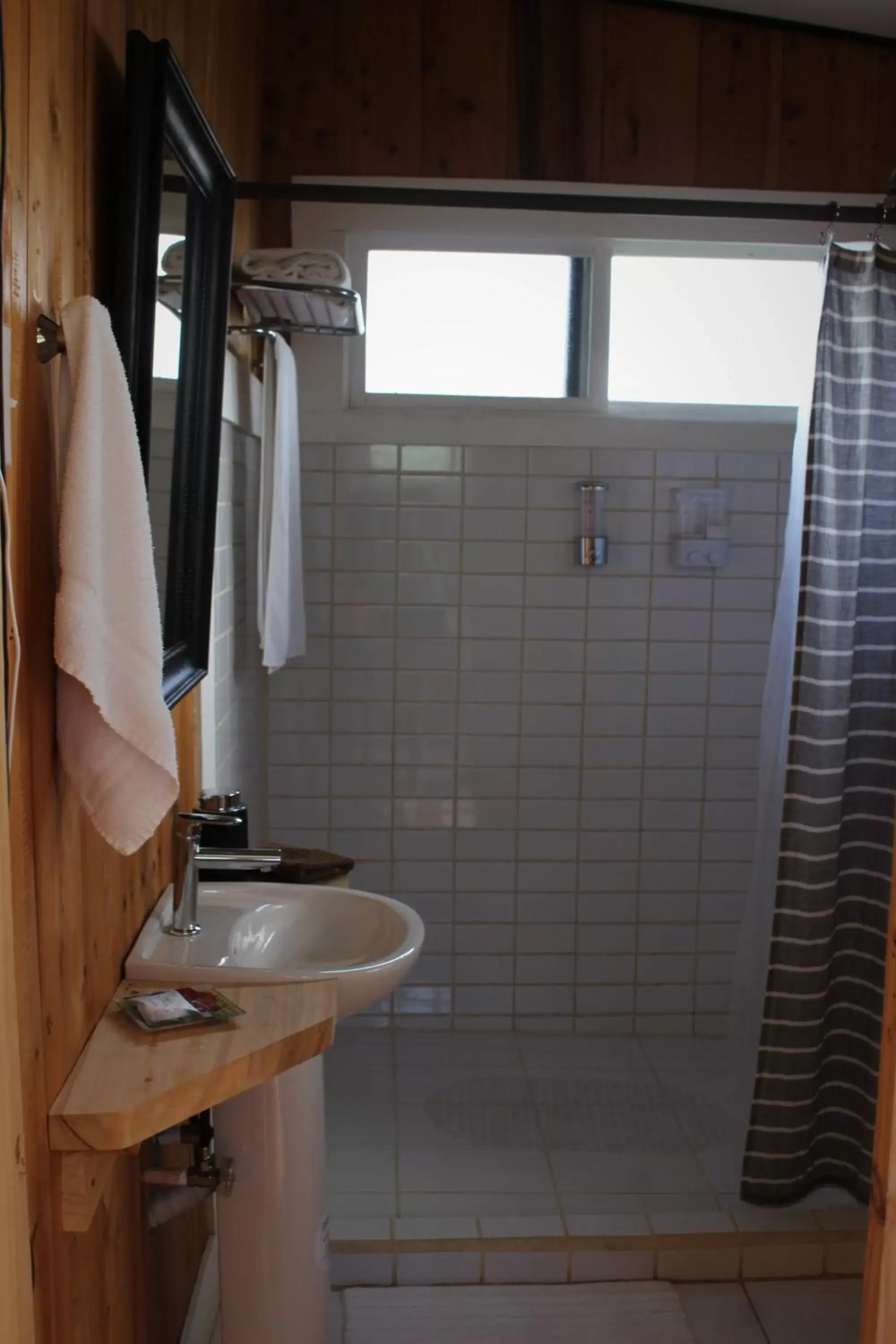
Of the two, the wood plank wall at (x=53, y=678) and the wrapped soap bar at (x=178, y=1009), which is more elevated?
the wood plank wall at (x=53, y=678)

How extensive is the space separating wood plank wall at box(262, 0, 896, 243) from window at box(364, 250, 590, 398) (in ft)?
0.79

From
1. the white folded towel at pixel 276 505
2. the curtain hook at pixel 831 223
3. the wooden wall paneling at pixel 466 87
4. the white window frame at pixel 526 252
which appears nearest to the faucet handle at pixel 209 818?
the white folded towel at pixel 276 505

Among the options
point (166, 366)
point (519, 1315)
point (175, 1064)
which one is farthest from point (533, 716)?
point (175, 1064)

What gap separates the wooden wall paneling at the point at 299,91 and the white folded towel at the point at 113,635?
215 centimetres

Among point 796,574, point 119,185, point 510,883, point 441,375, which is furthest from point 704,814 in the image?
point 119,185

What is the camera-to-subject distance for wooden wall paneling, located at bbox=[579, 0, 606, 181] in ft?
10.6

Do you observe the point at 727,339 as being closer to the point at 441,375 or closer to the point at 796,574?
the point at 441,375

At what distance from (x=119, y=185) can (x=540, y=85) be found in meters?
2.04

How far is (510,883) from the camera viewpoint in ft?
11.4

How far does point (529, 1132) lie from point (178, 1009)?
1592mm

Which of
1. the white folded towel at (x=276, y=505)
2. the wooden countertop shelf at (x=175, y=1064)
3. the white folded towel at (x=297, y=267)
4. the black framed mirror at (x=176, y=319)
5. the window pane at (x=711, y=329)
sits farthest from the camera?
the window pane at (x=711, y=329)

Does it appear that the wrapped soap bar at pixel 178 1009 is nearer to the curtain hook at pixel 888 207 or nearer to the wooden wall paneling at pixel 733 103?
the curtain hook at pixel 888 207

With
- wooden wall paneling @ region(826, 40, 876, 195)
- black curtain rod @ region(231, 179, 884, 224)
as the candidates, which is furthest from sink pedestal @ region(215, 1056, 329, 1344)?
wooden wall paneling @ region(826, 40, 876, 195)

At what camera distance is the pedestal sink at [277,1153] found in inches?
76.6
